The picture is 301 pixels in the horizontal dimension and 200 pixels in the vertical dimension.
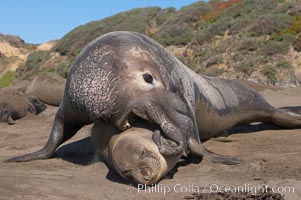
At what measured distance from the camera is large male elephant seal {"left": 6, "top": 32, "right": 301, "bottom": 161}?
178 inches

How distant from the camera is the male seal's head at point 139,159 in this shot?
4027 millimetres

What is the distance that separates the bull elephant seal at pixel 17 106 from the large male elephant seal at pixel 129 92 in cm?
563

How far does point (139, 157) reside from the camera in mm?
4012

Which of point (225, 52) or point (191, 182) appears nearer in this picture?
point (191, 182)

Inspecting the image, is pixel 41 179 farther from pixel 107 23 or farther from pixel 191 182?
pixel 107 23

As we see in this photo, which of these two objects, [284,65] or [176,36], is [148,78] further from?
[176,36]

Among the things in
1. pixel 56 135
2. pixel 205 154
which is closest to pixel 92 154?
pixel 56 135

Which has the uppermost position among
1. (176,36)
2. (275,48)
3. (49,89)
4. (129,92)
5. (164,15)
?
(164,15)

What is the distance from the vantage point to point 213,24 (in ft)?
80.7

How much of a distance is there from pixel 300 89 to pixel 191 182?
10238 millimetres

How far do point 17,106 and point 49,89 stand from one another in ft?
6.98

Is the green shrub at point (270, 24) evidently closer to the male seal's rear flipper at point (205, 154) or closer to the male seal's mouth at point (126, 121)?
the male seal's rear flipper at point (205, 154)

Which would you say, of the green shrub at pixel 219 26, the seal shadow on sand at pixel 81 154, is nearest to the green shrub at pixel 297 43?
the green shrub at pixel 219 26

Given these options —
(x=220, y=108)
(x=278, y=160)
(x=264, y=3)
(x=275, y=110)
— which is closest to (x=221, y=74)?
(x=264, y=3)
